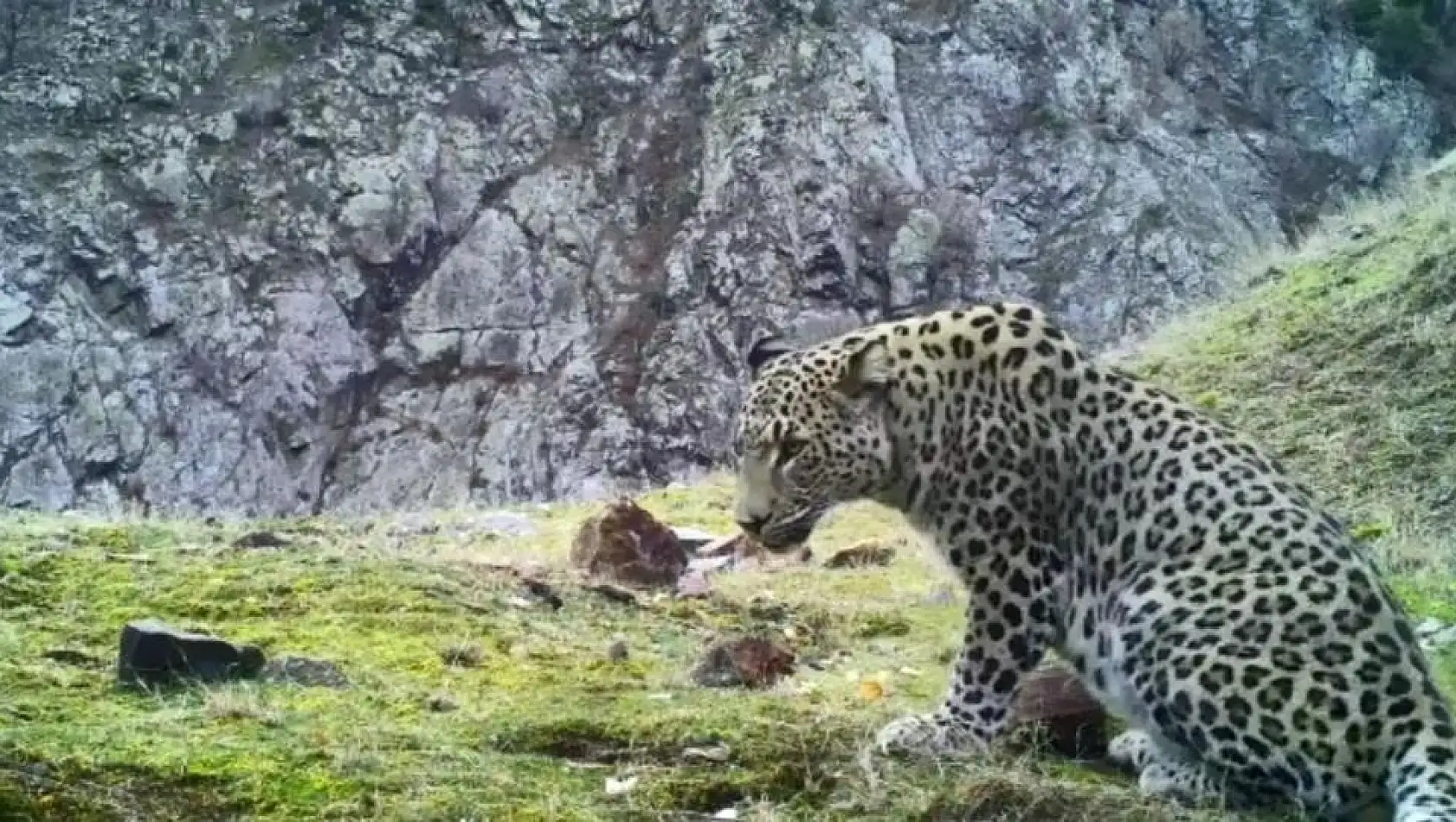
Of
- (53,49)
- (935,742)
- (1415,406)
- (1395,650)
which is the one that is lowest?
(935,742)

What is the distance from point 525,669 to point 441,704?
1.15m

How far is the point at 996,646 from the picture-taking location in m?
7.91

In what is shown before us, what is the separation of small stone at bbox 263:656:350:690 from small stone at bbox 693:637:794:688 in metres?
1.81

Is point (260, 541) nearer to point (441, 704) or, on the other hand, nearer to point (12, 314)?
point (441, 704)

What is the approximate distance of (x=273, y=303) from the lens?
46.1 metres

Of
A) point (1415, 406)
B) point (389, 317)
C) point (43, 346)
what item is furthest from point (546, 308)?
point (1415, 406)

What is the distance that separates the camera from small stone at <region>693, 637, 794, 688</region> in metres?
8.80

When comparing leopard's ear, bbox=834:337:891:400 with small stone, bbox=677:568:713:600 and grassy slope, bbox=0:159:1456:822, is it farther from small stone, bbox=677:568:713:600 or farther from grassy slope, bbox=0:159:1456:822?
small stone, bbox=677:568:713:600

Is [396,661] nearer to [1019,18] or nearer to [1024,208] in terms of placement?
[1024,208]

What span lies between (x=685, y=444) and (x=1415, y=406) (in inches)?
1176

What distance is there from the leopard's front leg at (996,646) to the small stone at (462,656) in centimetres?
250

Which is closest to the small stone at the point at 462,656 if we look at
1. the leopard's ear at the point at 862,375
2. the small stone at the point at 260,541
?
the leopard's ear at the point at 862,375

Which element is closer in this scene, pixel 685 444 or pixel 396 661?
pixel 396 661

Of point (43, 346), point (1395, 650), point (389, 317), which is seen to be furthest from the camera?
point (389, 317)
